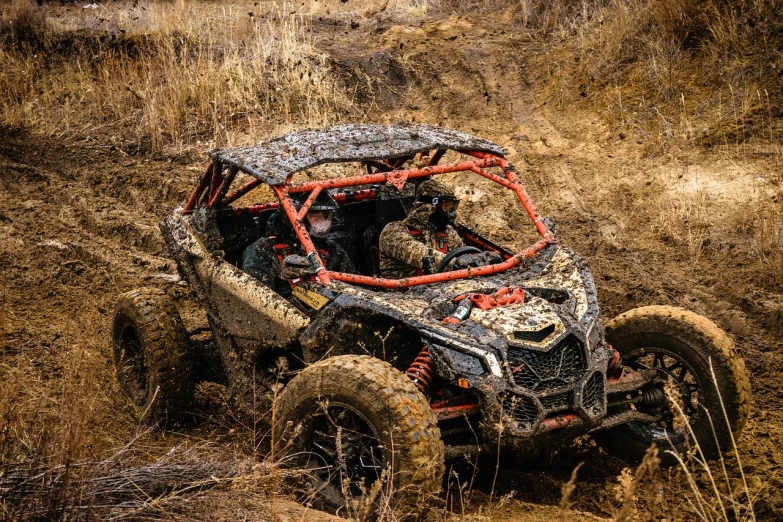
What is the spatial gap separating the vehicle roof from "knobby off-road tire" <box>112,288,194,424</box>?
1113 mm

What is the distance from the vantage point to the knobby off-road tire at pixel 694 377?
4820mm

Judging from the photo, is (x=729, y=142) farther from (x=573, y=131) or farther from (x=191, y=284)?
(x=191, y=284)

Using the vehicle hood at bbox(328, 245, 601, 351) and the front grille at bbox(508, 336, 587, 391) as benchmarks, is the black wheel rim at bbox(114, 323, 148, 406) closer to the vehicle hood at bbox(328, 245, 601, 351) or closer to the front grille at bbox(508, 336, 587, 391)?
the vehicle hood at bbox(328, 245, 601, 351)

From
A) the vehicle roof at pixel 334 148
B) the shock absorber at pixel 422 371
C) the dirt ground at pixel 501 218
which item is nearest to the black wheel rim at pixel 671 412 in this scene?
the dirt ground at pixel 501 218

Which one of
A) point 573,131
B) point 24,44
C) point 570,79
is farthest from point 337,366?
point 24,44

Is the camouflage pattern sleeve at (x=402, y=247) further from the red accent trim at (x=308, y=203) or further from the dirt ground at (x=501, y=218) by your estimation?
the dirt ground at (x=501, y=218)

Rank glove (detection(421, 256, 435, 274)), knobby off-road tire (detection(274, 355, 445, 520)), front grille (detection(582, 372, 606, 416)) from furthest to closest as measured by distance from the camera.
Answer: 1. glove (detection(421, 256, 435, 274))
2. front grille (detection(582, 372, 606, 416))
3. knobby off-road tire (detection(274, 355, 445, 520))

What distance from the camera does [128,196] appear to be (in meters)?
10.4

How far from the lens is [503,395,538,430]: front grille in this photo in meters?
4.18

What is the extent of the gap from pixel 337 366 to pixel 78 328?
3.93 metres

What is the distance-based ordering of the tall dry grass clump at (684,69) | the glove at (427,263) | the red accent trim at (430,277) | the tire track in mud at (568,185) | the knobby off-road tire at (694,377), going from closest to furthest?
the knobby off-road tire at (694,377)
the red accent trim at (430,277)
the tire track in mud at (568,185)
the glove at (427,263)
the tall dry grass clump at (684,69)

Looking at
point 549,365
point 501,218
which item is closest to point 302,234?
point 549,365

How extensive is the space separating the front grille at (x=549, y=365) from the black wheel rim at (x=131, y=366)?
9.40 ft

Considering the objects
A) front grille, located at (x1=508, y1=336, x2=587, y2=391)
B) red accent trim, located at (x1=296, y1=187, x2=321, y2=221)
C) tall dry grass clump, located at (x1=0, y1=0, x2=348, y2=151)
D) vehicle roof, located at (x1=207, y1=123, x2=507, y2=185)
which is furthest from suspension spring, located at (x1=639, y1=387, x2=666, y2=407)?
tall dry grass clump, located at (x1=0, y1=0, x2=348, y2=151)
